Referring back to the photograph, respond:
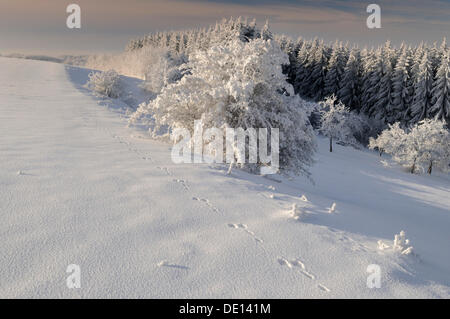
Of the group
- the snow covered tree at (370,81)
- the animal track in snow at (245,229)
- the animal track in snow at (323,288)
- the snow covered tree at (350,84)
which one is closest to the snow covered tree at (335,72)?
the snow covered tree at (350,84)

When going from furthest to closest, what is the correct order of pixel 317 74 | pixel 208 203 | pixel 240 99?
1. pixel 317 74
2. pixel 240 99
3. pixel 208 203

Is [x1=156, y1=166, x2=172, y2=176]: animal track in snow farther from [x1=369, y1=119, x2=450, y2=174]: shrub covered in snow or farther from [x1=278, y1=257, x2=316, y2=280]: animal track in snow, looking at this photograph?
[x1=369, y1=119, x2=450, y2=174]: shrub covered in snow

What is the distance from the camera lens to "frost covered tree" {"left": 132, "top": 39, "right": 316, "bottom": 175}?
364 inches

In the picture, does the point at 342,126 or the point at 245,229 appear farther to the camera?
the point at 342,126

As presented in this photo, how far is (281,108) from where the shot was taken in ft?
33.2

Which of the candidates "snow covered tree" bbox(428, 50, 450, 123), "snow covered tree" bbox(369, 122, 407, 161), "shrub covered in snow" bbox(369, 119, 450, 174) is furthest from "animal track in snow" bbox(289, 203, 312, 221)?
"snow covered tree" bbox(428, 50, 450, 123)

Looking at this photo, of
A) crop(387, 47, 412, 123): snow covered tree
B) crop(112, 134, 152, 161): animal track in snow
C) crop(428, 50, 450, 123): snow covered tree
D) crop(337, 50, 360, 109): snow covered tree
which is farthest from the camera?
crop(337, 50, 360, 109): snow covered tree

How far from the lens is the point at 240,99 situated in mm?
9008

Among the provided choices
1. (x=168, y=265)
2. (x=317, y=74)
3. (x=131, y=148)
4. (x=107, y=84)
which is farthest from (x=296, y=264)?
(x=317, y=74)

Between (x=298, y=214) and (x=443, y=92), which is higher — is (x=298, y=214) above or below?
below

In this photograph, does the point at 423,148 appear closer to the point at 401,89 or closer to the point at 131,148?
the point at 401,89

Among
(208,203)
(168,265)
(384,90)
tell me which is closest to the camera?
(168,265)

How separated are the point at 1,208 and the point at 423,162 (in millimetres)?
38093
